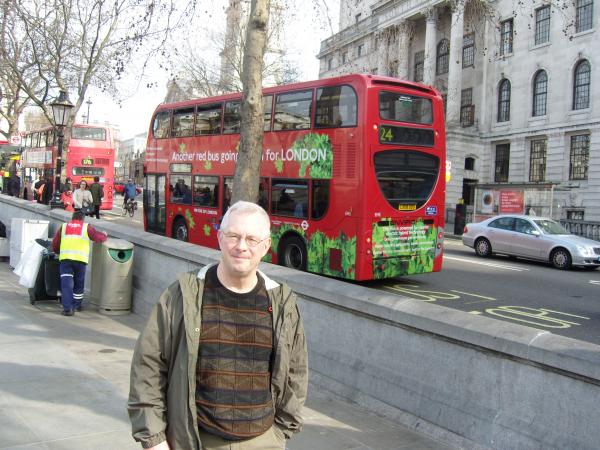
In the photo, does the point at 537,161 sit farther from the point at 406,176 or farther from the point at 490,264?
the point at 406,176

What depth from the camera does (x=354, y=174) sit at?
37.0 ft

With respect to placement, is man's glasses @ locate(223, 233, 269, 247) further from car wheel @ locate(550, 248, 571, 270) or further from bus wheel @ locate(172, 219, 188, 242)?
car wheel @ locate(550, 248, 571, 270)

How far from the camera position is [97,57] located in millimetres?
23672

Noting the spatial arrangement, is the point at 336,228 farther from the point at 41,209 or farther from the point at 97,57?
the point at 97,57

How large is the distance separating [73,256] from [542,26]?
3693 centimetres

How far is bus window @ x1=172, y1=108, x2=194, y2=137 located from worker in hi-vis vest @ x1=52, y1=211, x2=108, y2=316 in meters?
7.84

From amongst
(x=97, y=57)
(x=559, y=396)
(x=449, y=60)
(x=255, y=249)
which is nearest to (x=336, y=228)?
(x=559, y=396)

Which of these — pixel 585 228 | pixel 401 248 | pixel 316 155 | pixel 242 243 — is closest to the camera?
pixel 242 243

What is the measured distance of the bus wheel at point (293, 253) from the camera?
1267 centimetres

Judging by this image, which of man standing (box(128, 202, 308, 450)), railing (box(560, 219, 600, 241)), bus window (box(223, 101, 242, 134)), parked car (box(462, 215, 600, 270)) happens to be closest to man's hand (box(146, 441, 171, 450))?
man standing (box(128, 202, 308, 450))

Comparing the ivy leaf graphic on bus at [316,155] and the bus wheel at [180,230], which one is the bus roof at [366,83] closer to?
the ivy leaf graphic on bus at [316,155]

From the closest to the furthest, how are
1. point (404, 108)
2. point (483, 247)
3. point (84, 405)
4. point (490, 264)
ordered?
point (84, 405) < point (404, 108) < point (490, 264) < point (483, 247)

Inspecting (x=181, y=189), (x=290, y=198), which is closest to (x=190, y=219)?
(x=181, y=189)

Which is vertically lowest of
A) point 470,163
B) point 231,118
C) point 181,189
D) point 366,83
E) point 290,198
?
point 290,198
